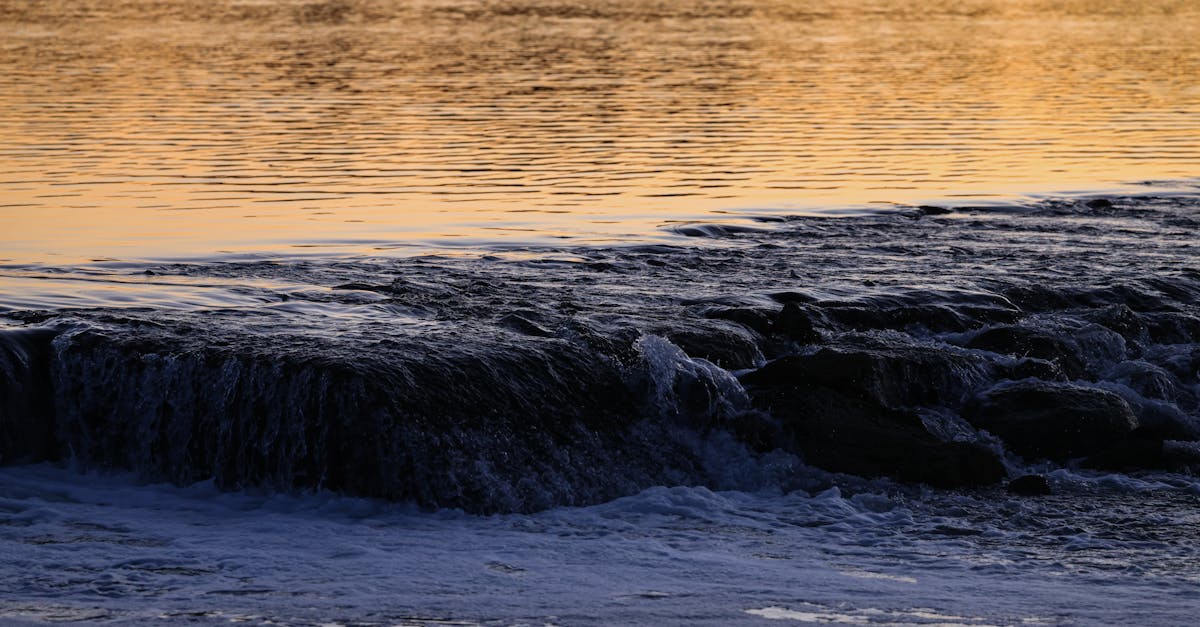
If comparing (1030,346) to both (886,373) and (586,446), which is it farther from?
(586,446)

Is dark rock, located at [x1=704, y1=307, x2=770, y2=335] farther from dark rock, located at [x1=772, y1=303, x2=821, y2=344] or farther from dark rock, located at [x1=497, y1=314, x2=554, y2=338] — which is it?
dark rock, located at [x1=497, y1=314, x2=554, y2=338]

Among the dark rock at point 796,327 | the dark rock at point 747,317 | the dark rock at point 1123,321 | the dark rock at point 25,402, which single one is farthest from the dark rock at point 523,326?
the dark rock at point 1123,321

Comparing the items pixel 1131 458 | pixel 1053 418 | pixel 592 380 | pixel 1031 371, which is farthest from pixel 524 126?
pixel 1131 458

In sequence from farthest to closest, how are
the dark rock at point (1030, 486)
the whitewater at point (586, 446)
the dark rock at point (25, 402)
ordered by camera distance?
the dark rock at point (25, 402)
the dark rock at point (1030, 486)
the whitewater at point (586, 446)

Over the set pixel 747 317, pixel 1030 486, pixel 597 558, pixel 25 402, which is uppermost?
pixel 747 317

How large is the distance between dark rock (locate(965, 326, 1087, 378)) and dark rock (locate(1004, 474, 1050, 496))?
3.82 m

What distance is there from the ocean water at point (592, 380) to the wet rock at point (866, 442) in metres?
0.04

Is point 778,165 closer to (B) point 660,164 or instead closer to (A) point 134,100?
(B) point 660,164

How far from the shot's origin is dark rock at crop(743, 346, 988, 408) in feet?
54.2

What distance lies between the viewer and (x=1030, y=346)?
1873 centimetres

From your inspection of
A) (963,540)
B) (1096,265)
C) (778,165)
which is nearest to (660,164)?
(778,165)

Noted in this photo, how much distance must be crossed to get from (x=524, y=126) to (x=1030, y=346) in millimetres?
20775

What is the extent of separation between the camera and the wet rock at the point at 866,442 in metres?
15.0

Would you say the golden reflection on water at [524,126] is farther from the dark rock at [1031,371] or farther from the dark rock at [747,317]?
the dark rock at [1031,371]
